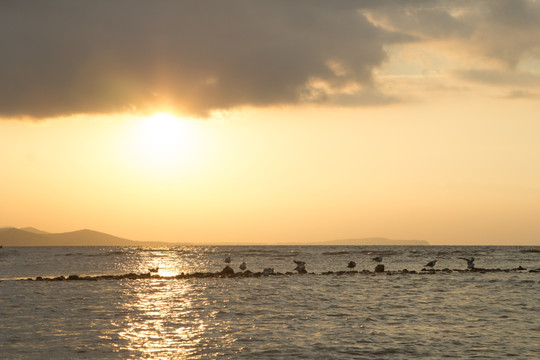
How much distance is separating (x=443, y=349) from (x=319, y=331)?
18.9 ft

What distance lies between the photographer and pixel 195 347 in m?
22.2

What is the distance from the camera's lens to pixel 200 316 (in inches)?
1214

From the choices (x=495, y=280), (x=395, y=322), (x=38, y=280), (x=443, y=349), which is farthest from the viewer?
(x=38, y=280)

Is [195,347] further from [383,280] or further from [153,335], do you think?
[383,280]

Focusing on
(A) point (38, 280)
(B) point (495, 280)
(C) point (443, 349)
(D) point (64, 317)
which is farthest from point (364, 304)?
(A) point (38, 280)

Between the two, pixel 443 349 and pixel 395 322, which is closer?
pixel 443 349

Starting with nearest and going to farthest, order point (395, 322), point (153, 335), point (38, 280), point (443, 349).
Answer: point (443, 349) → point (153, 335) → point (395, 322) → point (38, 280)

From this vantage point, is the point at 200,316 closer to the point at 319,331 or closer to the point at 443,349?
the point at 319,331

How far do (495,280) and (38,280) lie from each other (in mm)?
43550

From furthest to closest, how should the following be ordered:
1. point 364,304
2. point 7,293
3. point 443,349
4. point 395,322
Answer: point 7,293 → point 364,304 → point 395,322 → point 443,349

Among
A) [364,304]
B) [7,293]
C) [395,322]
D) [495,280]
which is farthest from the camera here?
[495,280]

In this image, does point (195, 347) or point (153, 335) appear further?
point (153, 335)

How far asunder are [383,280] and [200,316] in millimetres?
27916

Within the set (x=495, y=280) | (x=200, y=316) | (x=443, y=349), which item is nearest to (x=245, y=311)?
(x=200, y=316)
